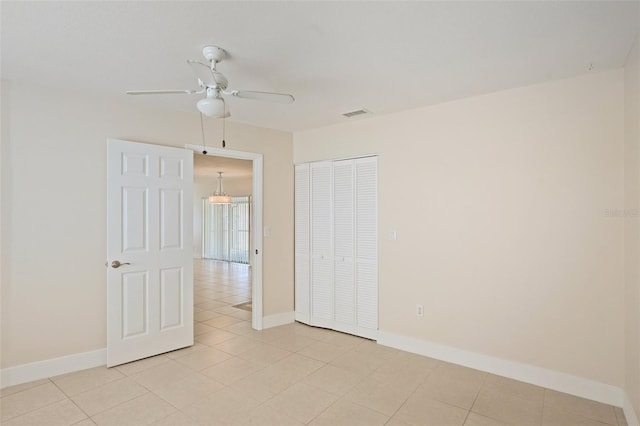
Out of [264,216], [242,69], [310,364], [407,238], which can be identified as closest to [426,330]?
[407,238]

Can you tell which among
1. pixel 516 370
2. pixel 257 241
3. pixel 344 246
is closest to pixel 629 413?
pixel 516 370

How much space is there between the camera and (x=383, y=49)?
2477 mm

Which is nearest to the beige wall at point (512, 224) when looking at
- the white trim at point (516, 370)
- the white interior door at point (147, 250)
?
the white trim at point (516, 370)

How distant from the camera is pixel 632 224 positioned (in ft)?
8.21

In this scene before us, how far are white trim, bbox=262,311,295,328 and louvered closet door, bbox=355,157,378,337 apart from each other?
41.7 inches

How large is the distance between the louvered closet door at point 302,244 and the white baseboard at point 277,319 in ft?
0.29

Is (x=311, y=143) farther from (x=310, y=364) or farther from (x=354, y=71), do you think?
(x=310, y=364)

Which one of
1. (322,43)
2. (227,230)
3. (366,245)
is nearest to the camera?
(322,43)

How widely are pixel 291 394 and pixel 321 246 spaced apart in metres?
2.12

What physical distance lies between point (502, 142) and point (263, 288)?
3245 mm

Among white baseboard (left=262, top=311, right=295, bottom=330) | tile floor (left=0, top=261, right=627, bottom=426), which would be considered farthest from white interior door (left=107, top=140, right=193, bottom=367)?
white baseboard (left=262, top=311, right=295, bottom=330)

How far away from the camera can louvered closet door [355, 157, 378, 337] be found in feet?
13.8

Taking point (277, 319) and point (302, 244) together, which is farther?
point (302, 244)

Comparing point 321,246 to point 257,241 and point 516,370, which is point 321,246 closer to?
point 257,241
